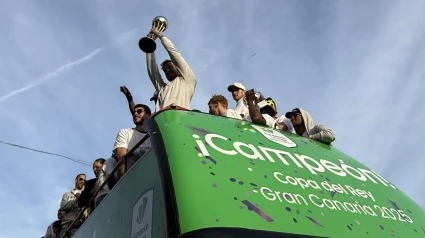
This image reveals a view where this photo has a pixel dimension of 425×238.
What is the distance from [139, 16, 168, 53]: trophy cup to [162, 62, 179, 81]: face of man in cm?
31

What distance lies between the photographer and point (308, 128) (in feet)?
15.3

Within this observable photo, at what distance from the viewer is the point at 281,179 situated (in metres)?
3.08

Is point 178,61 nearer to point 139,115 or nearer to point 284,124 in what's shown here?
point 139,115

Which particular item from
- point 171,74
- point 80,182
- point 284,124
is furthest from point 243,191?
point 80,182

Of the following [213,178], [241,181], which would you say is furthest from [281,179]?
[213,178]

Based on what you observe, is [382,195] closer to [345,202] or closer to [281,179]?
[345,202]

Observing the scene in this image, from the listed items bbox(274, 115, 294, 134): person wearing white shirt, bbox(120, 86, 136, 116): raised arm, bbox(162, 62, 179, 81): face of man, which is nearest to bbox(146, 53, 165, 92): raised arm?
bbox(162, 62, 179, 81): face of man

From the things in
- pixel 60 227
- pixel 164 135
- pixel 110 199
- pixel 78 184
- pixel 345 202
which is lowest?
pixel 345 202

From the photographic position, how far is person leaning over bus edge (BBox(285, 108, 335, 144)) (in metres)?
4.23

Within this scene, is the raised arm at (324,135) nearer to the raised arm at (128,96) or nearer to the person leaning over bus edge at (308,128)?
the person leaning over bus edge at (308,128)

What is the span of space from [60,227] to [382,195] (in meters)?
5.34

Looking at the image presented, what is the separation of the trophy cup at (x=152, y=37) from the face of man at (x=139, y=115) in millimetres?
648

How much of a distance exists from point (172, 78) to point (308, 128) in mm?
1526

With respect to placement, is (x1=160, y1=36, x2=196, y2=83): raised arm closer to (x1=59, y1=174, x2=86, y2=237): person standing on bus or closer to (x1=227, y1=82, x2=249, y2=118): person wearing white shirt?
(x1=227, y1=82, x2=249, y2=118): person wearing white shirt
